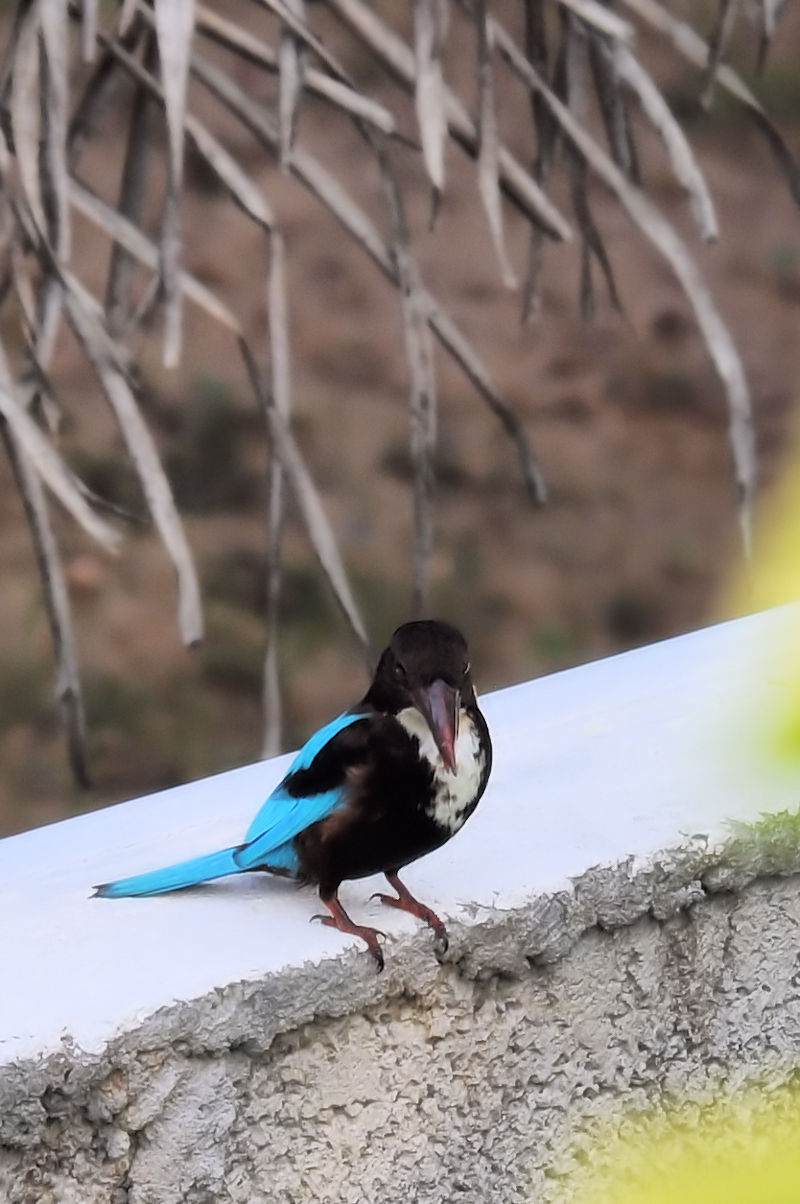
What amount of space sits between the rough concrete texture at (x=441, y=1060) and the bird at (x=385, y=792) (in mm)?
80

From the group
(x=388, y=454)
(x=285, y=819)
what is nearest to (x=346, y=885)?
(x=285, y=819)

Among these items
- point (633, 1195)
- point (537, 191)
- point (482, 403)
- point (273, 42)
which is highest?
point (633, 1195)

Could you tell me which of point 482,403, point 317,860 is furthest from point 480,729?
point 482,403

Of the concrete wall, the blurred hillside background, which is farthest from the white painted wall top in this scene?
the blurred hillside background

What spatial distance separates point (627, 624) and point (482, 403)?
80cm

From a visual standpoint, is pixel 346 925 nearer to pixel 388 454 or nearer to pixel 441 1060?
pixel 441 1060

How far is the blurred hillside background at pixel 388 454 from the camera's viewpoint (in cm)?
367

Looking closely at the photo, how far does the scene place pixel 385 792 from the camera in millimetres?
1223

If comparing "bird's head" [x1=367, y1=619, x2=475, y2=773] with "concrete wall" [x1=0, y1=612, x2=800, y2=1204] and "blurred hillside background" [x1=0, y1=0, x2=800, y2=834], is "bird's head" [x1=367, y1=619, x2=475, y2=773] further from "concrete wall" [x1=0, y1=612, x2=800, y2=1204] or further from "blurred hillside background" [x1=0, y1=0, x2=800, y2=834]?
"blurred hillside background" [x1=0, y1=0, x2=800, y2=834]

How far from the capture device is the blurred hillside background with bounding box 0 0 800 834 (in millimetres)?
3670

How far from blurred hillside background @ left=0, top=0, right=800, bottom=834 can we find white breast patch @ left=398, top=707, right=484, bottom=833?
2142mm

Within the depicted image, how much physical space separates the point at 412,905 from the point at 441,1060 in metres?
0.10

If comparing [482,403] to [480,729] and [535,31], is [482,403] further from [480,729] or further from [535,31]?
[480,729]

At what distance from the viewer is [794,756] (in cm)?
37
